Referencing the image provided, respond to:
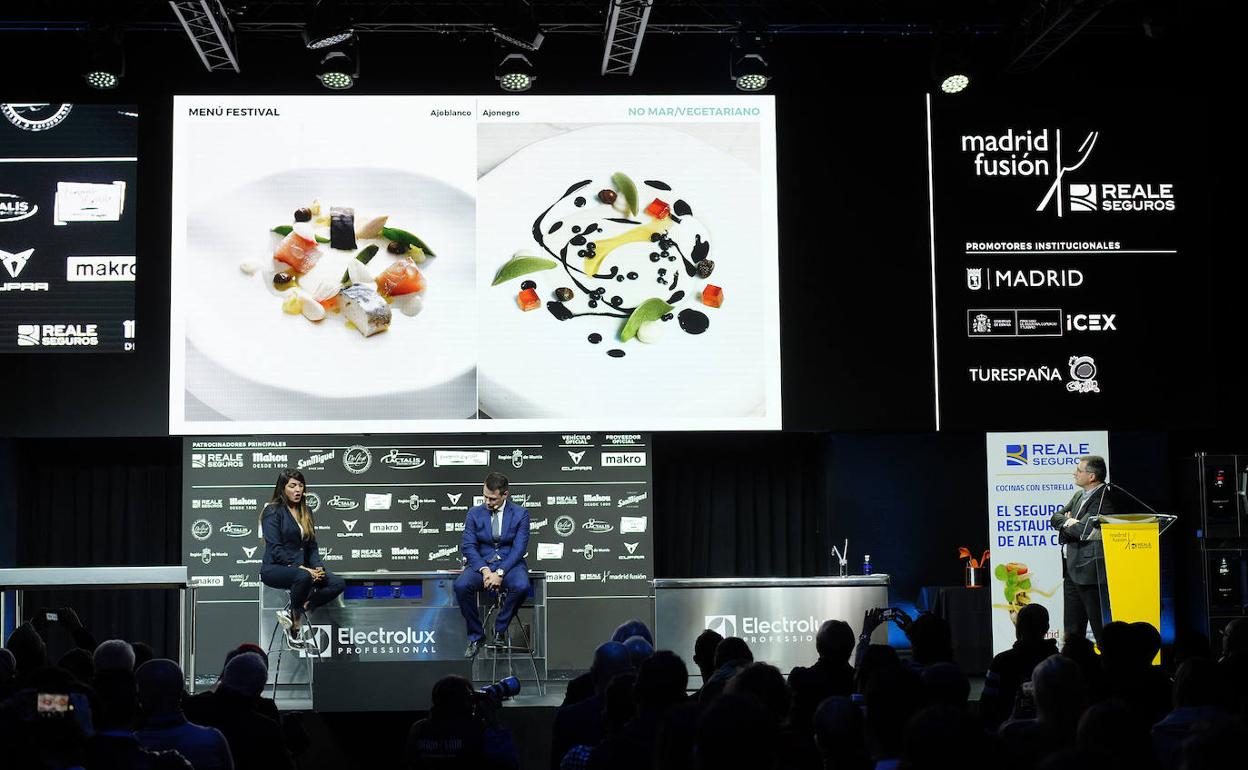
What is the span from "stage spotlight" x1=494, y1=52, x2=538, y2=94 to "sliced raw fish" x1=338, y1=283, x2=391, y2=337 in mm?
1878

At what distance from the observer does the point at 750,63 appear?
9.45 meters

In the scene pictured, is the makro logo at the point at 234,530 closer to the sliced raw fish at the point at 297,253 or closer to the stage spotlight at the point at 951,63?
the sliced raw fish at the point at 297,253

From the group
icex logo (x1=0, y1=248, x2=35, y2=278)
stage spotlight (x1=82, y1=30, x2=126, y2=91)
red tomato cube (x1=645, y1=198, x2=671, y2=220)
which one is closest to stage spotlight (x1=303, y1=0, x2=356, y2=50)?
stage spotlight (x1=82, y1=30, x2=126, y2=91)

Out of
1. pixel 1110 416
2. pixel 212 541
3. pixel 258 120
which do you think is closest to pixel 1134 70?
pixel 1110 416

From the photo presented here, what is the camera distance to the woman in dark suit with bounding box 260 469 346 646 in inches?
337

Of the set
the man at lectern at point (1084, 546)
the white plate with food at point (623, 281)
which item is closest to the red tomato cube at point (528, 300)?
the white plate with food at point (623, 281)

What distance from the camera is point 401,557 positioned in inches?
387

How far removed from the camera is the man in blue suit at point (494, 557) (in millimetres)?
8609

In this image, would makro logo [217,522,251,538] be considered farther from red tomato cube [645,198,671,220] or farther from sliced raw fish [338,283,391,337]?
red tomato cube [645,198,671,220]

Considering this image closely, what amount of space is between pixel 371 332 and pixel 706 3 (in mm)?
3688

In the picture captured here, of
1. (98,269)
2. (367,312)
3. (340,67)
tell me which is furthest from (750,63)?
(98,269)

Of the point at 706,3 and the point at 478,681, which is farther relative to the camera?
the point at 706,3

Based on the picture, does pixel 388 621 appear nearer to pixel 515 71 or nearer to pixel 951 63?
pixel 515 71

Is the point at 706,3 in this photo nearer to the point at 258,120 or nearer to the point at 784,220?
the point at 784,220
